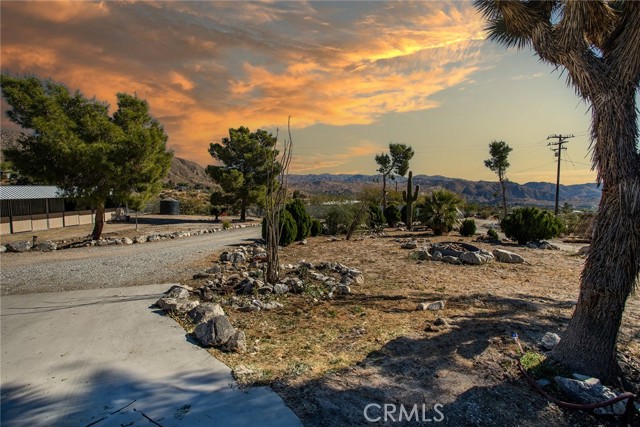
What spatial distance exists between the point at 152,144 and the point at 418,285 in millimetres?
12319

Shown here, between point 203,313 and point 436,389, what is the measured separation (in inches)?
146

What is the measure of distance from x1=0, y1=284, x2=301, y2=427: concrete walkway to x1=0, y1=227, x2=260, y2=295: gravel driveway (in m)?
2.37

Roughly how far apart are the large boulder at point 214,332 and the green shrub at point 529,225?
14223 mm

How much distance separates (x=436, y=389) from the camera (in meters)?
3.83

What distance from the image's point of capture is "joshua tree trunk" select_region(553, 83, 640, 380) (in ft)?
12.8

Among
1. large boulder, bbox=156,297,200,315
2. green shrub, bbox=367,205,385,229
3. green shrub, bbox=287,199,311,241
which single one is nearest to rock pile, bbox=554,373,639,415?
large boulder, bbox=156,297,200,315

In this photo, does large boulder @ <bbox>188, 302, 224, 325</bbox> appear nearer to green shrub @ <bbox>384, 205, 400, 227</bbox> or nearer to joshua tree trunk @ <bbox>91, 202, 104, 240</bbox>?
joshua tree trunk @ <bbox>91, 202, 104, 240</bbox>

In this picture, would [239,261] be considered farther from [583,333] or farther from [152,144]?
[583,333]

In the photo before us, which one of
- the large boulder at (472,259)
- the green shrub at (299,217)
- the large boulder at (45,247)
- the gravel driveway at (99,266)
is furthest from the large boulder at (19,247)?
the large boulder at (472,259)

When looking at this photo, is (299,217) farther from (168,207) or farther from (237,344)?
(168,207)

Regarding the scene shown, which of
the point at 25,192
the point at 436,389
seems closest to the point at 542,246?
the point at 436,389

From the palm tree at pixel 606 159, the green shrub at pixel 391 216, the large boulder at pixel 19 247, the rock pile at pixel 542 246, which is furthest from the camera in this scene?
the green shrub at pixel 391 216

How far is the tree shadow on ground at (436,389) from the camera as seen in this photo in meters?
3.41

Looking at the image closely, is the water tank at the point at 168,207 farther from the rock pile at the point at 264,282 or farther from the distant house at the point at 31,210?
the rock pile at the point at 264,282
